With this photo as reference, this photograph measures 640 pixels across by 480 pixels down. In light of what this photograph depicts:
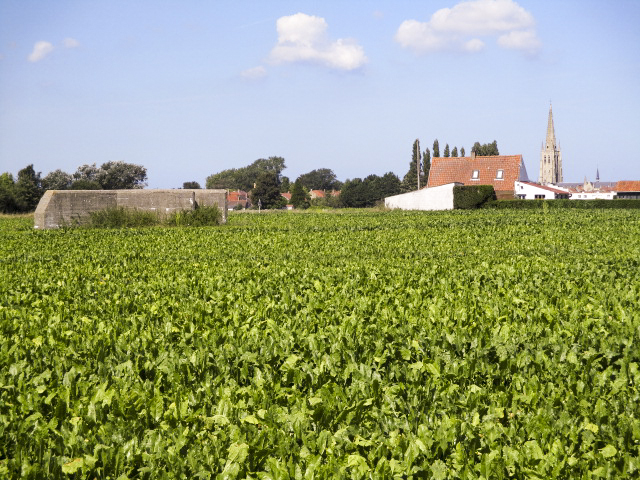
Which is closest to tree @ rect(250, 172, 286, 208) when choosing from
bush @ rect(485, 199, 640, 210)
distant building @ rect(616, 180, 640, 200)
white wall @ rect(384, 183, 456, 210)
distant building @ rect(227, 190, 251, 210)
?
distant building @ rect(227, 190, 251, 210)

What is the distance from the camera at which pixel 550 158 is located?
16625 centimetres

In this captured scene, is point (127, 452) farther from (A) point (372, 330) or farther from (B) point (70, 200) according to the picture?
(B) point (70, 200)

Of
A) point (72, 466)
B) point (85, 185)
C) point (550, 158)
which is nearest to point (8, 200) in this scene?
point (85, 185)

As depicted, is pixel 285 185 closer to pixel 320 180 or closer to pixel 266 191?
pixel 320 180

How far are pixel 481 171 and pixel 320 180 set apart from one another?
11903cm

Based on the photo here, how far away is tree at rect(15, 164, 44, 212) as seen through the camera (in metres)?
66.6

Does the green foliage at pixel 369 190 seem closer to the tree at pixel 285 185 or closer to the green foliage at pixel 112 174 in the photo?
the green foliage at pixel 112 174

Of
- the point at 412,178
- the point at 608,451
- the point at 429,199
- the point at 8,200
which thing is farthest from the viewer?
the point at 412,178

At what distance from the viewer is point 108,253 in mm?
16172

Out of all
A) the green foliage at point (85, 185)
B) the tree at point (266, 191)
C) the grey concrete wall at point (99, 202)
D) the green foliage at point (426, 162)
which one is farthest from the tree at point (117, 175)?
the grey concrete wall at point (99, 202)

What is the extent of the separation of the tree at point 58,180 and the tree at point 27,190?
2618 cm

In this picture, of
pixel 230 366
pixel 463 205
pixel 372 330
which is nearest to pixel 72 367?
pixel 230 366

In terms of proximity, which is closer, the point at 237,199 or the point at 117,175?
the point at 117,175

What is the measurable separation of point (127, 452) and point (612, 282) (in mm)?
8846
